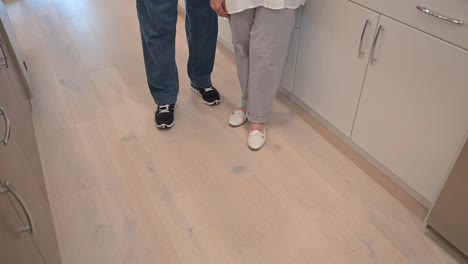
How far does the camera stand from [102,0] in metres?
3.34

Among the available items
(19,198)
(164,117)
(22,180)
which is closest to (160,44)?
(164,117)

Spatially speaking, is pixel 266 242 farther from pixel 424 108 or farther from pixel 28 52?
pixel 28 52

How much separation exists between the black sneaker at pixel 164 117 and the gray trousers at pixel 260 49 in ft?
1.33

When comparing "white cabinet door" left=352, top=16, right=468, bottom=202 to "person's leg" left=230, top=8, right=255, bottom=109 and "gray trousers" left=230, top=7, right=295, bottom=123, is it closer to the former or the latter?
"gray trousers" left=230, top=7, right=295, bottom=123

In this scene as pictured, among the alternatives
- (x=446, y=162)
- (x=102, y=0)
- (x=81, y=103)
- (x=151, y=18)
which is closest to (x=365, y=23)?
(x=446, y=162)

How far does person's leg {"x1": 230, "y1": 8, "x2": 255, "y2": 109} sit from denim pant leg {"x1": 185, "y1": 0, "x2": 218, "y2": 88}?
0.26 metres

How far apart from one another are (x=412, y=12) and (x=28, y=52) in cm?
235

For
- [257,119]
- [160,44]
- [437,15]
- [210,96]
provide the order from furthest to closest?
[210,96]
[257,119]
[160,44]
[437,15]

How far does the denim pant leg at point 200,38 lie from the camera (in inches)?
69.0

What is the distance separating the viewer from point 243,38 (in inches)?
62.3

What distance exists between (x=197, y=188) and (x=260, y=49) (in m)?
0.63

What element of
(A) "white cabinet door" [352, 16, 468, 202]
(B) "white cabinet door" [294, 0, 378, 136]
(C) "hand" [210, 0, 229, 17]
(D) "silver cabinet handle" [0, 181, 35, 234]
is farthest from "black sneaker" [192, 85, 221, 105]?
(D) "silver cabinet handle" [0, 181, 35, 234]

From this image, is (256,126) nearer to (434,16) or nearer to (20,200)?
(434,16)

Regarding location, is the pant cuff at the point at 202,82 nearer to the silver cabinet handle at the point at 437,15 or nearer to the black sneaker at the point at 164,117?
the black sneaker at the point at 164,117
